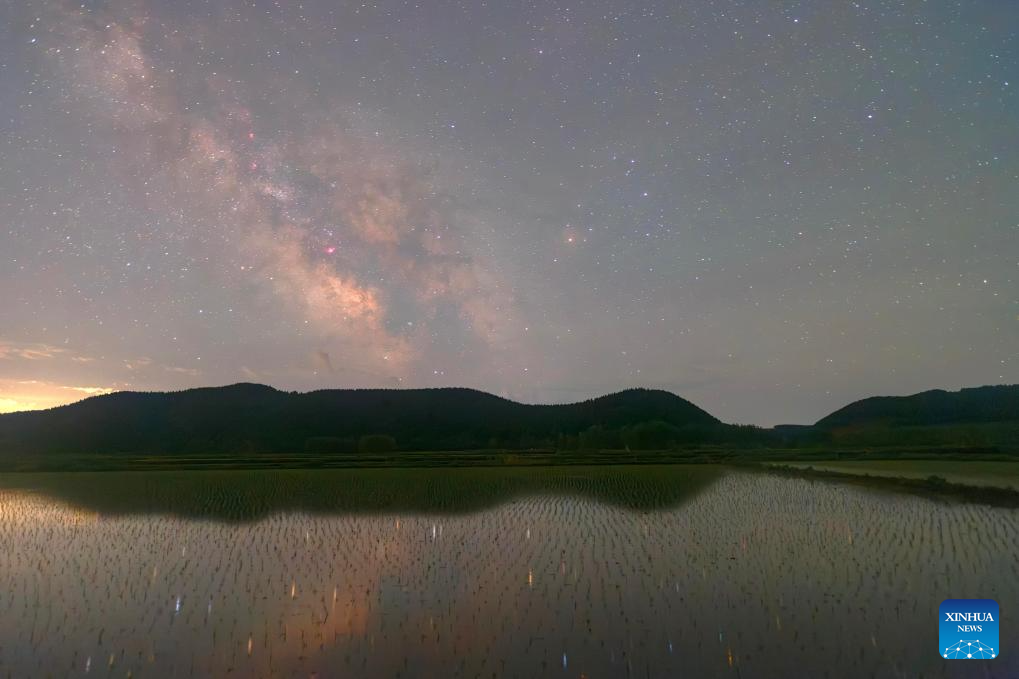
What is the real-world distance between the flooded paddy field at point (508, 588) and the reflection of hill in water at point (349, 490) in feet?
3.28

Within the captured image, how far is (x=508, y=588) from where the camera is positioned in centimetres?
1313

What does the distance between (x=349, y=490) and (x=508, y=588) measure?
80.9 ft

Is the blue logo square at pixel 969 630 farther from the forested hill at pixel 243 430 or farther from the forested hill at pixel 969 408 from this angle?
the forested hill at pixel 969 408

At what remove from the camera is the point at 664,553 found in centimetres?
1622

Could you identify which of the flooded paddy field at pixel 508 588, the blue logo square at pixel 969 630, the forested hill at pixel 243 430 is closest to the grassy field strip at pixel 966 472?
the flooded paddy field at pixel 508 588

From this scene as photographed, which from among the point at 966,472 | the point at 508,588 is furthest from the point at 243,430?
the point at 508,588

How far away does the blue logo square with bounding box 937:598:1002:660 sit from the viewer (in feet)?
27.4

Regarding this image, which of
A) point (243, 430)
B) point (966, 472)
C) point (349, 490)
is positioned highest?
point (966, 472)

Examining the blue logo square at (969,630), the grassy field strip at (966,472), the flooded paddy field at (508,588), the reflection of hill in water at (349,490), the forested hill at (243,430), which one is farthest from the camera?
the forested hill at (243,430)

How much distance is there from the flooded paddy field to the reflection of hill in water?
3.28 feet

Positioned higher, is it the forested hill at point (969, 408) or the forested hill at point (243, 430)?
the forested hill at point (969, 408)

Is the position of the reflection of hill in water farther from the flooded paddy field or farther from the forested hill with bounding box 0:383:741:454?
Answer: the forested hill with bounding box 0:383:741:454

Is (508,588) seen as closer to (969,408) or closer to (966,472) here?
(966,472)

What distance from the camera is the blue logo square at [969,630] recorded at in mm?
8352
